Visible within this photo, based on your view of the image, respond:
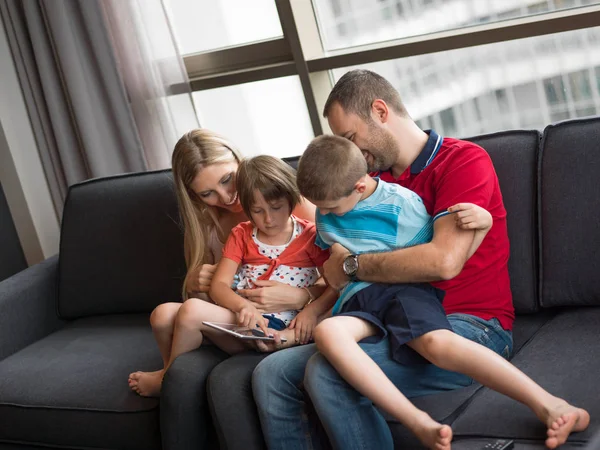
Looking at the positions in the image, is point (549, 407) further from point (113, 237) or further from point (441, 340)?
point (113, 237)

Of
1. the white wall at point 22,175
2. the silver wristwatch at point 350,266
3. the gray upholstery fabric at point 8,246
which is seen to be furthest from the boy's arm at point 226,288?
the gray upholstery fabric at point 8,246

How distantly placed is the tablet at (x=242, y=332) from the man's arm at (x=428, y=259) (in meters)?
0.34

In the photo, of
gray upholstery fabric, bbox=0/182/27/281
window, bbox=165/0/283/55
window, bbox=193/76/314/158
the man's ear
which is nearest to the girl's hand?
the man's ear

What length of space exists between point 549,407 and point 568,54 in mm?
1695

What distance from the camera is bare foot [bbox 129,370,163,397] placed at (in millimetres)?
2449

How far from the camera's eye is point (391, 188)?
7.00 ft

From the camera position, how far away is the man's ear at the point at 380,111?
223cm

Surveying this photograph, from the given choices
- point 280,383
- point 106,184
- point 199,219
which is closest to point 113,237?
point 106,184

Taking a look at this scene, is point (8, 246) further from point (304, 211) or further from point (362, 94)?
point (362, 94)

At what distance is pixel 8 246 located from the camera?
14.9 ft

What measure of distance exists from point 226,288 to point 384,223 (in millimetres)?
544

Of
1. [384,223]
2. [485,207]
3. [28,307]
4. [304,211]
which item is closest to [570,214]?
[485,207]

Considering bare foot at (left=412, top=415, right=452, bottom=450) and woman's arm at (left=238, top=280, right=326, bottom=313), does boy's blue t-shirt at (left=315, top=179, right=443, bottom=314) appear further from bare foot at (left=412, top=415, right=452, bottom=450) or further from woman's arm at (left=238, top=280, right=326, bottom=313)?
bare foot at (left=412, top=415, right=452, bottom=450)

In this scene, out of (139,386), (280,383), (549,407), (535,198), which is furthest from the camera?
(139,386)
